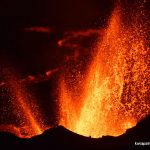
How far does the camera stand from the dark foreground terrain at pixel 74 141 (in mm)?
29188

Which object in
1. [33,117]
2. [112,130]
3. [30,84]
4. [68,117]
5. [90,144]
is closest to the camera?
[90,144]

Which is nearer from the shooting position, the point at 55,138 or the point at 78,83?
the point at 55,138

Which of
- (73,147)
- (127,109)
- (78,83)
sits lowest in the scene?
(73,147)

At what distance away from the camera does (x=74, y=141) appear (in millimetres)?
29922

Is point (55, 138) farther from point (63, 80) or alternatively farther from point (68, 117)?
point (63, 80)

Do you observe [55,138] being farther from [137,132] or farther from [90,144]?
[137,132]

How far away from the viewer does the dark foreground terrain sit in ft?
95.8

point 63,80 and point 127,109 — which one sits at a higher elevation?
point 63,80

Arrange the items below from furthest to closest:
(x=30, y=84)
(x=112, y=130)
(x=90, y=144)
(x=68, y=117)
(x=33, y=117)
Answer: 1. (x=30, y=84)
2. (x=33, y=117)
3. (x=68, y=117)
4. (x=112, y=130)
5. (x=90, y=144)

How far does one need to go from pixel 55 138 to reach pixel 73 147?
149cm

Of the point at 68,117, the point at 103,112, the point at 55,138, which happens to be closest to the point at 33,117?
the point at 68,117

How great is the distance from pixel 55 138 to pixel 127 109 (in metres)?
10.4

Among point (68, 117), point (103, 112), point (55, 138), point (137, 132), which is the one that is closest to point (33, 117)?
point (68, 117)

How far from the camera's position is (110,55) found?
1518 inches
